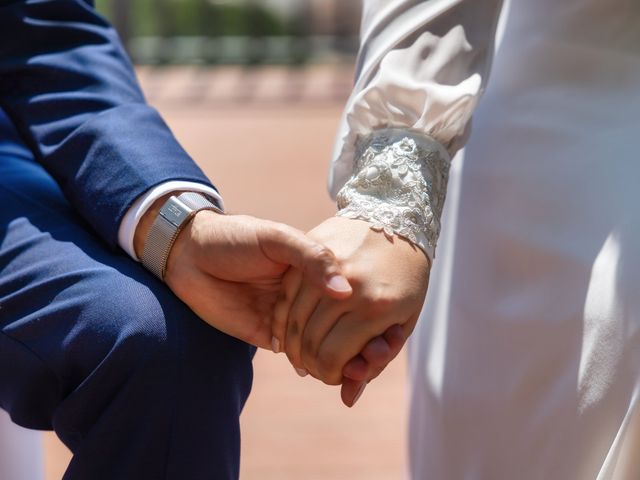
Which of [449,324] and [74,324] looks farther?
[449,324]

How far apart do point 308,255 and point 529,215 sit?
44 centimetres

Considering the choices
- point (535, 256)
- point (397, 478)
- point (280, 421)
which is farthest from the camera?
point (280, 421)

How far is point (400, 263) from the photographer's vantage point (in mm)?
1604

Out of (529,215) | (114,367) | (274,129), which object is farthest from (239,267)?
(274,129)

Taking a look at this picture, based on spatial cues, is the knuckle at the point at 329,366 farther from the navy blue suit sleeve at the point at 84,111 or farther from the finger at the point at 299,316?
the navy blue suit sleeve at the point at 84,111

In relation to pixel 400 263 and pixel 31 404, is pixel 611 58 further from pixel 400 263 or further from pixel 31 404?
pixel 31 404

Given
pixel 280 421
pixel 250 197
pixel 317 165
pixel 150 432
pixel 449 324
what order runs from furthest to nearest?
1. pixel 317 165
2. pixel 250 197
3. pixel 280 421
4. pixel 449 324
5. pixel 150 432

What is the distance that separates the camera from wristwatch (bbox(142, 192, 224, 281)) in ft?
5.24

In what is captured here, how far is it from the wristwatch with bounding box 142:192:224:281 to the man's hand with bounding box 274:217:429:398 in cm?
17

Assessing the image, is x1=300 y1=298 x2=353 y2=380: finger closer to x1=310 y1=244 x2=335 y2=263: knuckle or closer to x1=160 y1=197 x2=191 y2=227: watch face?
x1=310 y1=244 x2=335 y2=263: knuckle

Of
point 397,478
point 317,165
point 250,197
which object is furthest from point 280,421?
point 317,165

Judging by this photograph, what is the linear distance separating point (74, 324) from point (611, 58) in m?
0.95

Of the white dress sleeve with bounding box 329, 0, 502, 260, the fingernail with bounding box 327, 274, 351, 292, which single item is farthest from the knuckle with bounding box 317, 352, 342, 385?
the white dress sleeve with bounding box 329, 0, 502, 260

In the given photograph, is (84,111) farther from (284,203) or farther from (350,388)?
(284,203)
